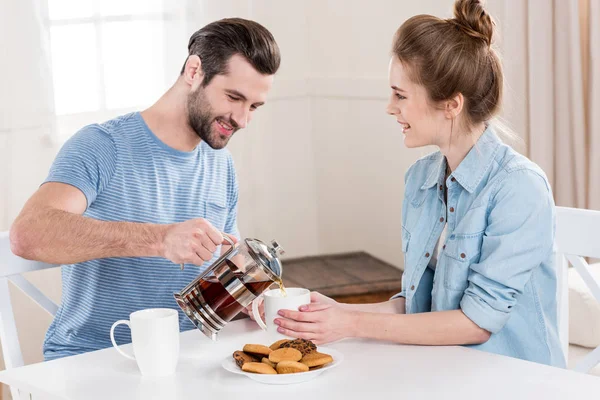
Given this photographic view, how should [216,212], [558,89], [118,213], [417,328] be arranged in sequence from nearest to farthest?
[417,328] < [118,213] < [216,212] < [558,89]

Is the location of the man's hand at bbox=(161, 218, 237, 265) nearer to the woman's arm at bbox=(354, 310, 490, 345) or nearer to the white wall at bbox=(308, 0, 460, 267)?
the woman's arm at bbox=(354, 310, 490, 345)

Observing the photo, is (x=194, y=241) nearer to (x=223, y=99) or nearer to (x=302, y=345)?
(x=302, y=345)

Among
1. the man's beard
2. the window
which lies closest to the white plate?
the man's beard

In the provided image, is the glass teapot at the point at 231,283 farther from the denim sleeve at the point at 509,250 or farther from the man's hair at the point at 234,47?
the man's hair at the point at 234,47

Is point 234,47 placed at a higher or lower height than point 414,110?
higher

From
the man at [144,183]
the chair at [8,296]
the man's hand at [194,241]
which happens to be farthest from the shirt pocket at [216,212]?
the man's hand at [194,241]

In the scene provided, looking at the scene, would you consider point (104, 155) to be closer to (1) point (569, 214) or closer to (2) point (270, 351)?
(2) point (270, 351)

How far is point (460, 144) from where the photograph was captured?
1782 mm

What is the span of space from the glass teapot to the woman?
3.5 inches

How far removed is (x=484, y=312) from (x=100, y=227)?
0.75 metres

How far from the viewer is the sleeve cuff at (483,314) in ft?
5.25

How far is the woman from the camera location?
159cm

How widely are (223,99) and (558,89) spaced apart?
1534 millimetres

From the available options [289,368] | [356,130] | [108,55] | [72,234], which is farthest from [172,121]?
[356,130]
